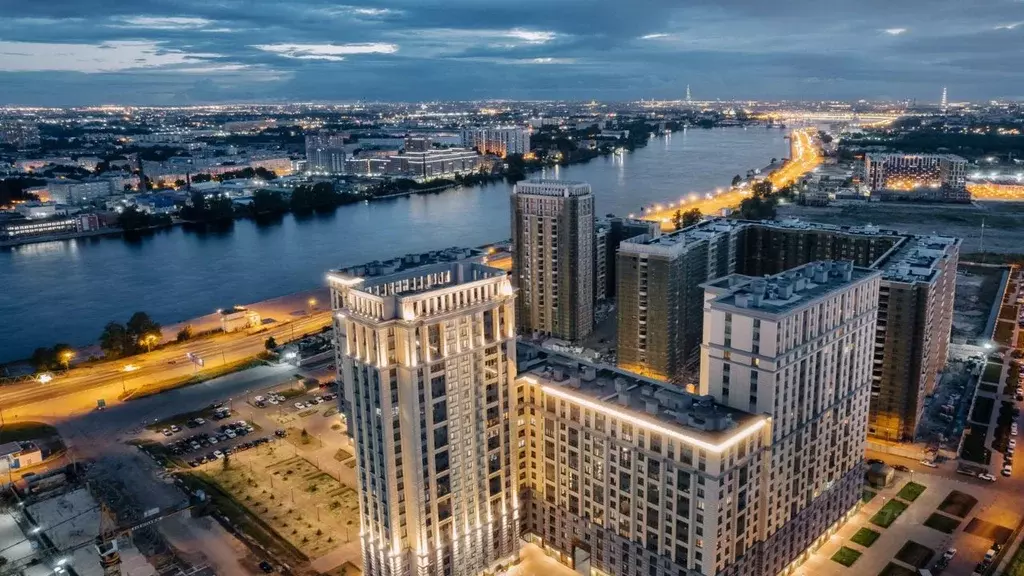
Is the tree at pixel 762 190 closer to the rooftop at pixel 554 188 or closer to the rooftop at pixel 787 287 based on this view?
the rooftop at pixel 554 188

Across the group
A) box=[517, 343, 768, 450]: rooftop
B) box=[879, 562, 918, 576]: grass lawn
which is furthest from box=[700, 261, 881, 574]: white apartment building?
box=[879, 562, 918, 576]: grass lawn

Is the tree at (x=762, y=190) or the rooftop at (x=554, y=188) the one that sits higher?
the rooftop at (x=554, y=188)

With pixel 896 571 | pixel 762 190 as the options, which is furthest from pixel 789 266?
pixel 762 190

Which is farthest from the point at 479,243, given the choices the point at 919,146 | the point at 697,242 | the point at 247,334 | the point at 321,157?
the point at 919,146

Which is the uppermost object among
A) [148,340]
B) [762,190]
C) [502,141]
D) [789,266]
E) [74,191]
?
[502,141]

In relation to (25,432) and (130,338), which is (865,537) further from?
(130,338)

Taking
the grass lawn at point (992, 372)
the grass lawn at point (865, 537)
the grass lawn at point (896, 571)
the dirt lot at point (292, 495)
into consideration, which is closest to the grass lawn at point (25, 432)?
the dirt lot at point (292, 495)
